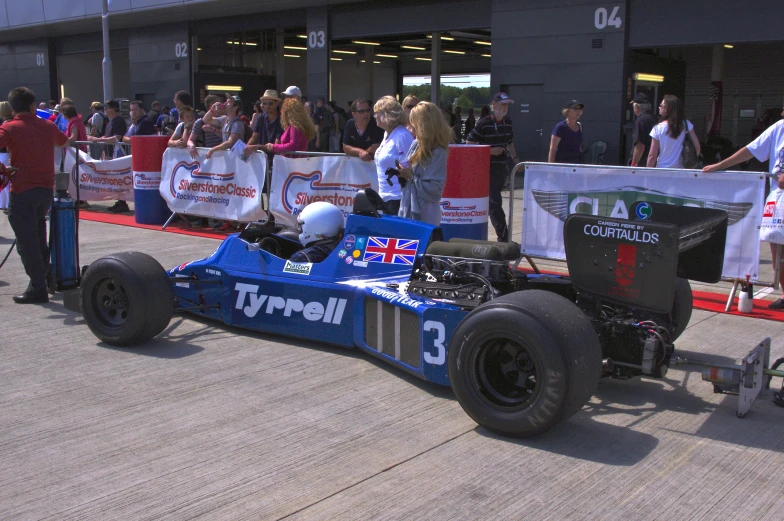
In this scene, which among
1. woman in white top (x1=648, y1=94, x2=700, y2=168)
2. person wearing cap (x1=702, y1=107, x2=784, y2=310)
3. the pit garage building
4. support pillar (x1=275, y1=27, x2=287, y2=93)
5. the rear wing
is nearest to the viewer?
the rear wing

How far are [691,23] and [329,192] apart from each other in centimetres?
916

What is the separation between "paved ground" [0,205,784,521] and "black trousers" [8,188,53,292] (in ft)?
5.08

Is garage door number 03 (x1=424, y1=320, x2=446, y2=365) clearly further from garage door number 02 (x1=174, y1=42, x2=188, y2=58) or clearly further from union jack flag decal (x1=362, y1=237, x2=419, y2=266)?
garage door number 02 (x1=174, y1=42, x2=188, y2=58)

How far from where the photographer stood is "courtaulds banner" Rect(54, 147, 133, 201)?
13.1m

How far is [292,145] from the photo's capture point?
10.0 meters

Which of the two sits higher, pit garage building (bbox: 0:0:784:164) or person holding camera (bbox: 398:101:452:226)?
pit garage building (bbox: 0:0:784:164)

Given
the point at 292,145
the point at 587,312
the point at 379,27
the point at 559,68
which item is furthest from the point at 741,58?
the point at 587,312

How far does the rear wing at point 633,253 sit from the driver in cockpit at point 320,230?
196 cm

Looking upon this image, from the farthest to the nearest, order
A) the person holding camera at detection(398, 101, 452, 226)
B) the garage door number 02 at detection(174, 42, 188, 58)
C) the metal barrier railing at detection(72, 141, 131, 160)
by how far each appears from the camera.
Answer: the garage door number 02 at detection(174, 42, 188, 58)
the metal barrier railing at detection(72, 141, 131, 160)
the person holding camera at detection(398, 101, 452, 226)

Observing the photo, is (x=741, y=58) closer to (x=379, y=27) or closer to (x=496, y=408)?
(x=379, y=27)

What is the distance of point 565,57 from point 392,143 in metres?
11.2

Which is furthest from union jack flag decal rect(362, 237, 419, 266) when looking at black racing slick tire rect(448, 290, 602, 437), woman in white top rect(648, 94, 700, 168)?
woman in white top rect(648, 94, 700, 168)

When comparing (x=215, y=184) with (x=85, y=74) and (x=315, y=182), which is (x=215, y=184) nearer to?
(x=315, y=182)

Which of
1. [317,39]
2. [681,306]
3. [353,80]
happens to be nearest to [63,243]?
[681,306]
